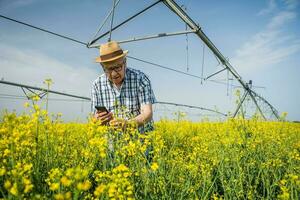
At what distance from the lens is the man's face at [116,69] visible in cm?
316

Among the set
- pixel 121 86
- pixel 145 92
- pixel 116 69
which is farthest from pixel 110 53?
pixel 145 92

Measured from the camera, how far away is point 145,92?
3.30 metres

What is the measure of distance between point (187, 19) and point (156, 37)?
70cm

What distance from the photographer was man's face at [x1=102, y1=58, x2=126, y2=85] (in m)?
3.16

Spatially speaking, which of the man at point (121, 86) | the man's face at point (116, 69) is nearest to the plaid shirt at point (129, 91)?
the man at point (121, 86)

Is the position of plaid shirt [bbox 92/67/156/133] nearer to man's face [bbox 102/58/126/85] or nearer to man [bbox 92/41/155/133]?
man [bbox 92/41/155/133]

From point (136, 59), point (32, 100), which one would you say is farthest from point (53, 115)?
point (136, 59)

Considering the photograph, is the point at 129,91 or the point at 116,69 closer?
the point at 116,69

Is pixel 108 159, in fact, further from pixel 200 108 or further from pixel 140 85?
pixel 200 108

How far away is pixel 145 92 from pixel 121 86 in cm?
29

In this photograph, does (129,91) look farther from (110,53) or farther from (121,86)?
(110,53)

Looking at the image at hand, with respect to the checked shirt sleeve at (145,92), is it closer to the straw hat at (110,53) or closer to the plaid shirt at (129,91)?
the plaid shirt at (129,91)

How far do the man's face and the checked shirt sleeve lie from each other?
0.80 feet

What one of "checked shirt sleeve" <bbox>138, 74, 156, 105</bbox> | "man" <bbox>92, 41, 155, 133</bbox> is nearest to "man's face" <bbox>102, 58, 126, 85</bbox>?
"man" <bbox>92, 41, 155, 133</bbox>
